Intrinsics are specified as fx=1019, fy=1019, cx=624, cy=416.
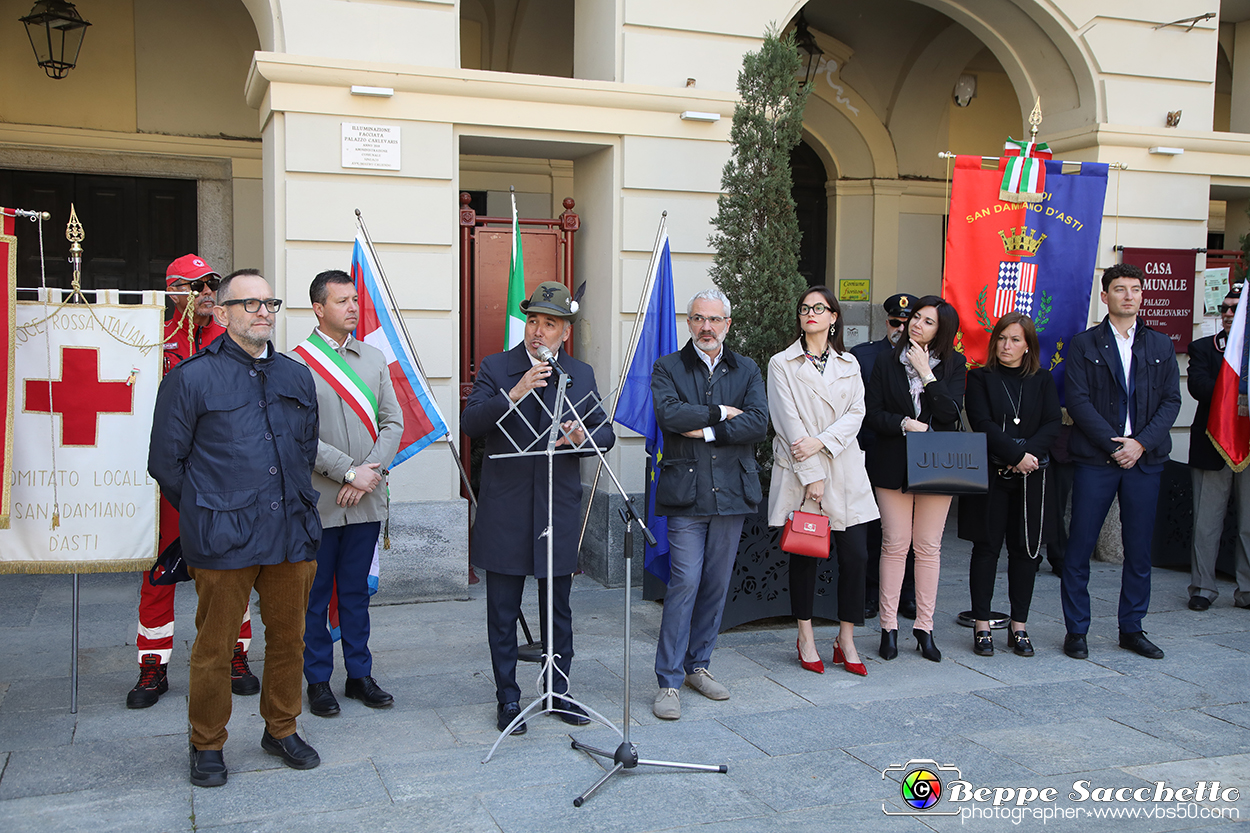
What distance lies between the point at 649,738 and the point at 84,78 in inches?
294

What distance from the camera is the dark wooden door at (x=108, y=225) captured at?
27.8 ft

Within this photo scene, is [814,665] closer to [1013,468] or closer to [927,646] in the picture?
[927,646]

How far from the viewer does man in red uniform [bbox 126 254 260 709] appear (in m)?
4.75

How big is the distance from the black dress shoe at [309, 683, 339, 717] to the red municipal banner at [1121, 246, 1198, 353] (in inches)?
266

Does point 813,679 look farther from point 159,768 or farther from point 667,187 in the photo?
point 667,187

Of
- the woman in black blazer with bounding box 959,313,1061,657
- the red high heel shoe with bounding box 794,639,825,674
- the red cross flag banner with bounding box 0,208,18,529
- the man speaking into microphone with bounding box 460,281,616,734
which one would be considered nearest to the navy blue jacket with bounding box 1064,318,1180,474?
the woman in black blazer with bounding box 959,313,1061,657

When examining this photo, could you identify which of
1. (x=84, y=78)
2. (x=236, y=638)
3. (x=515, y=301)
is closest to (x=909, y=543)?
(x=515, y=301)

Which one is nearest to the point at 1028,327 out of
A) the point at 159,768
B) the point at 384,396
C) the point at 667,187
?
the point at 667,187

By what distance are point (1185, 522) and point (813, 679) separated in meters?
4.44

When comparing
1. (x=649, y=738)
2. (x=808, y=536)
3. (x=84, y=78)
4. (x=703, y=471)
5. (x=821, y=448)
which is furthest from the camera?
(x=84, y=78)

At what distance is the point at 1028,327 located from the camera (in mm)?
5574

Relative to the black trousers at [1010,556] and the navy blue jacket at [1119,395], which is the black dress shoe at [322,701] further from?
the navy blue jacket at [1119,395]

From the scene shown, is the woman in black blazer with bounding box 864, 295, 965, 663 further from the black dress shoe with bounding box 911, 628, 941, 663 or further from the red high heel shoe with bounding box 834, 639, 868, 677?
the red high heel shoe with bounding box 834, 639, 868, 677

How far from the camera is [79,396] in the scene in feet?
15.0
